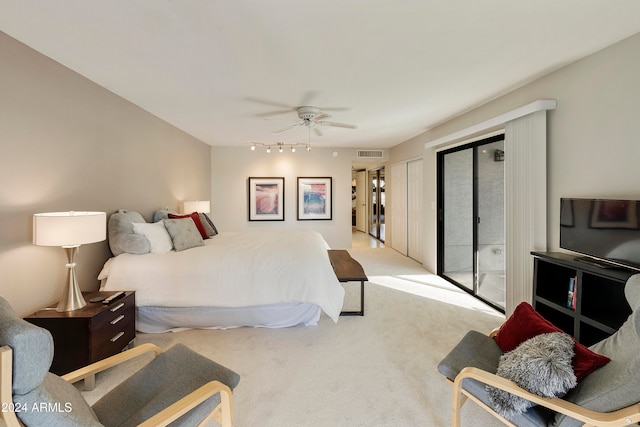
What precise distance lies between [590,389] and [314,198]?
545 cm

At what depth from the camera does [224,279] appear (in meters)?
2.73

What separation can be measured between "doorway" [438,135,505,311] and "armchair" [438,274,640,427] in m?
2.11

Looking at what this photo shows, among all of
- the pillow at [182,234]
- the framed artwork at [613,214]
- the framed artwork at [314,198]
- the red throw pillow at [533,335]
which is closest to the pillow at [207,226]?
the pillow at [182,234]

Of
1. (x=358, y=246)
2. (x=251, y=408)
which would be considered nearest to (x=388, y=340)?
→ (x=251, y=408)

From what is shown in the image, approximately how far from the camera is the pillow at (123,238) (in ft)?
9.11

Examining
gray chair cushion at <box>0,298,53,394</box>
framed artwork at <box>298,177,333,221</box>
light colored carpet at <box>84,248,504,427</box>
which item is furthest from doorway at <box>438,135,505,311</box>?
gray chair cushion at <box>0,298,53,394</box>

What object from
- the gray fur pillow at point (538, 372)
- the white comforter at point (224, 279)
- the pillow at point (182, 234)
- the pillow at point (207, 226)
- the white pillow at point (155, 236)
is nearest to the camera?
the gray fur pillow at point (538, 372)

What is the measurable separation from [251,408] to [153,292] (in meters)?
1.52

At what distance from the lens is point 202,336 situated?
8.89ft

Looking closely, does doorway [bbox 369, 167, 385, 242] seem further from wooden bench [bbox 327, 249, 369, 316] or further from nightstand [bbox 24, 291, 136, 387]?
nightstand [bbox 24, 291, 136, 387]

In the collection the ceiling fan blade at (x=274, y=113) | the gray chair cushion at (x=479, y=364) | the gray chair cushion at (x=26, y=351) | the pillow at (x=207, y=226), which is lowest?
the gray chair cushion at (x=479, y=364)

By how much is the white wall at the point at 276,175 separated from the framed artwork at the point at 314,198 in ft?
0.38

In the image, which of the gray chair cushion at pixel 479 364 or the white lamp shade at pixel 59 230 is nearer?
the gray chair cushion at pixel 479 364

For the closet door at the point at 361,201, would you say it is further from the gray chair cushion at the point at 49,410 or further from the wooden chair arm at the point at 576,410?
the gray chair cushion at the point at 49,410
